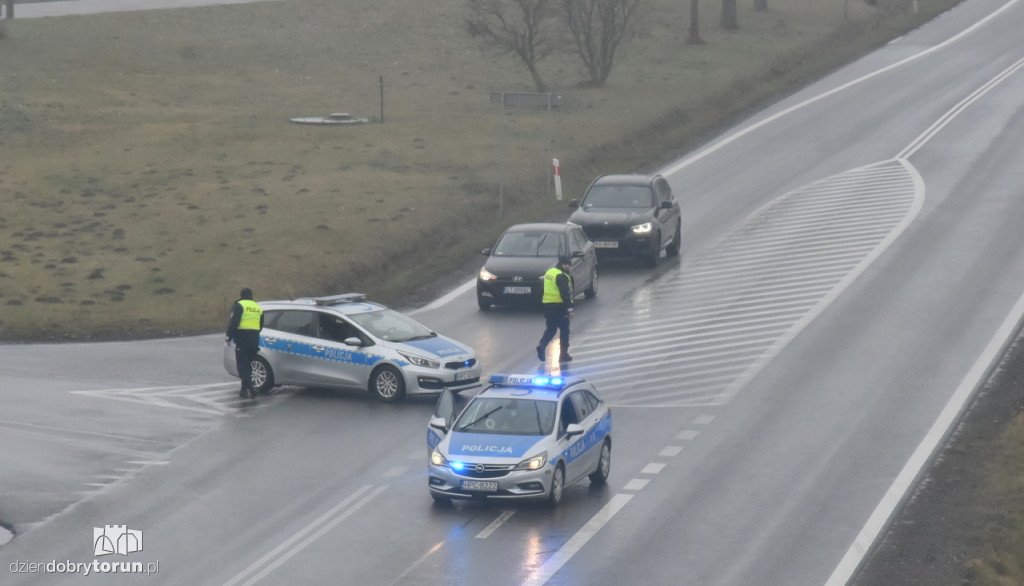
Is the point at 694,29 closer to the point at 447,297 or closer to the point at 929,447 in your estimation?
the point at 447,297

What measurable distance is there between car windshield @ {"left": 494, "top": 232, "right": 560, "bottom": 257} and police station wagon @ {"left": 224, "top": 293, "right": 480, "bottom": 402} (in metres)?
5.83

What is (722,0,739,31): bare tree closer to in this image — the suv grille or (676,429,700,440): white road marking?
the suv grille

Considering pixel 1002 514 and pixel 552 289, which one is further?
pixel 552 289

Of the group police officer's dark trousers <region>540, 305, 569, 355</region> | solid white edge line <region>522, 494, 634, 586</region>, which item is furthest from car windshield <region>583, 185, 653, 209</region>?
solid white edge line <region>522, 494, 634, 586</region>

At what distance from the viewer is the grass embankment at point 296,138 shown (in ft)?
107

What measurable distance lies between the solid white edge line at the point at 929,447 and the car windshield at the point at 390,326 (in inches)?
327

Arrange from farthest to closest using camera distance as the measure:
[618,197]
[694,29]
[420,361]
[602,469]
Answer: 1. [694,29]
2. [618,197]
3. [420,361]
4. [602,469]

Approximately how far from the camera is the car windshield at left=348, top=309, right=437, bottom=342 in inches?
934

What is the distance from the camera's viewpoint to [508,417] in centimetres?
1819

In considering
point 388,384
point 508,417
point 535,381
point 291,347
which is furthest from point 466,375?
point 508,417

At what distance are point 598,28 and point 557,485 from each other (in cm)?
4316


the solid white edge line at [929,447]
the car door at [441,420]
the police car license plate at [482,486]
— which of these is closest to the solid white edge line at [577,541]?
the police car license plate at [482,486]

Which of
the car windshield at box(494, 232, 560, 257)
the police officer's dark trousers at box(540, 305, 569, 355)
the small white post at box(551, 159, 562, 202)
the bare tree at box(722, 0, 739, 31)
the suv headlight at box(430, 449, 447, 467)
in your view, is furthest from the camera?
the bare tree at box(722, 0, 739, 31)

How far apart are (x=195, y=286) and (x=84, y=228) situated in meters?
6.81
